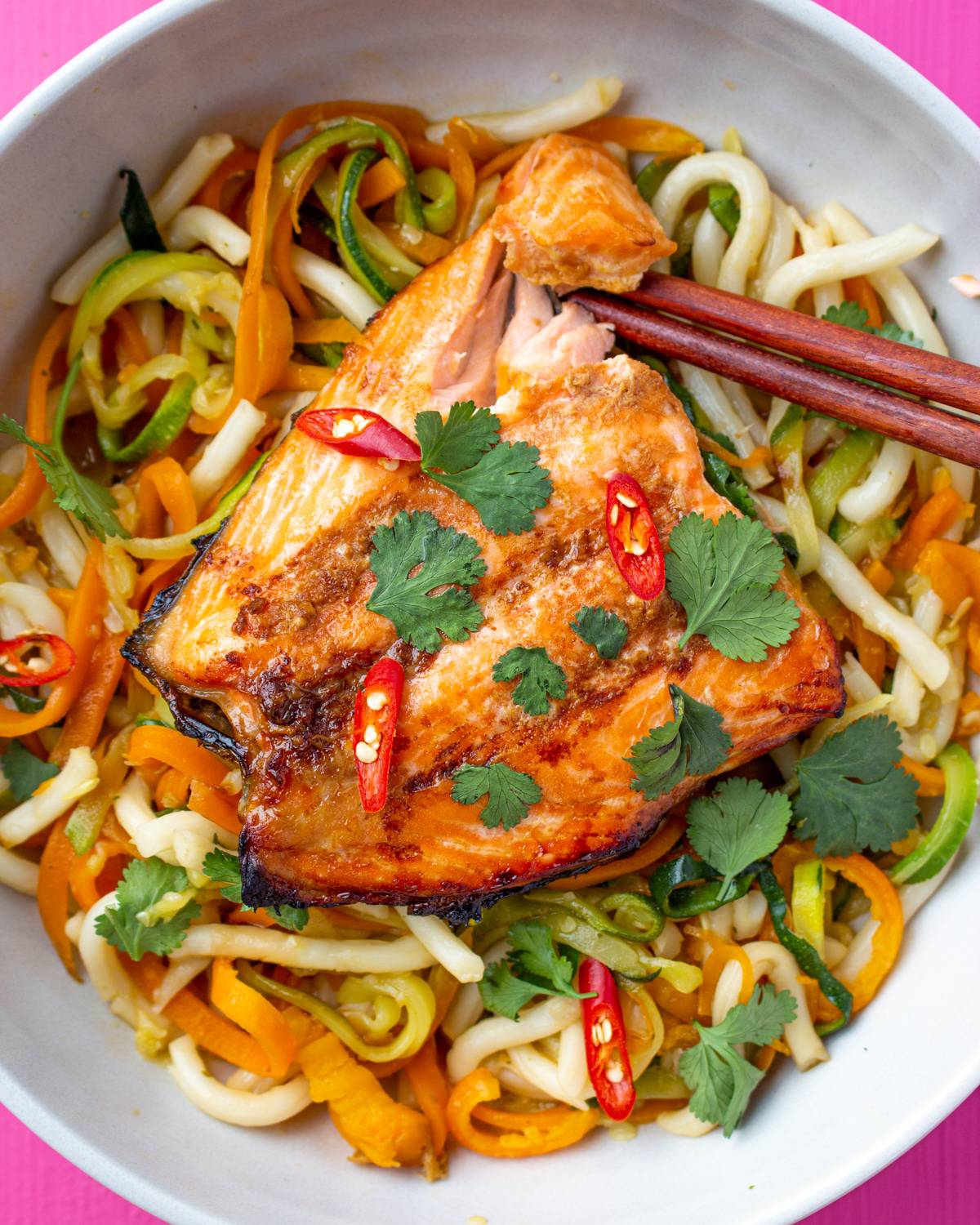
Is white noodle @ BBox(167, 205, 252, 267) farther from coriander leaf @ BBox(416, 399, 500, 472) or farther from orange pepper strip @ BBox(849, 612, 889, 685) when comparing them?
orange pepper strip @ BBox(849, 612, 889, 685)

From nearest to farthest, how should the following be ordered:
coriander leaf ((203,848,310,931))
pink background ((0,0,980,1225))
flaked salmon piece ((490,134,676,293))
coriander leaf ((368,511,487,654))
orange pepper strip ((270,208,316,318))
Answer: coriander leaf ((368,511,487,654)) → flaked salmon piece ((490,134,676,293)) → coriander leaf ((203,848,310,931)) → orange pepper strip ((270,208,316,318)) → pink background ((0,0,980,1225))

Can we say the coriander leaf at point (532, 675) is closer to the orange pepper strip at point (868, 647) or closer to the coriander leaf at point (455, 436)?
the coriander leaf at point (455, 436)

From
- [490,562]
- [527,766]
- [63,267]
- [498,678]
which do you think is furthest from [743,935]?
[63,267]

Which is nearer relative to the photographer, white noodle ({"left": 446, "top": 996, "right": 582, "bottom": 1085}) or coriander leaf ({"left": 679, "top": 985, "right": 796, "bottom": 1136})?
coriander leaf ({"left": 679, "top": 985, "right": 796, "bottom": 1136})

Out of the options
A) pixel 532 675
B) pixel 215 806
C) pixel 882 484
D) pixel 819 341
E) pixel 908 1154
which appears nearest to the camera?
pixel 532 675

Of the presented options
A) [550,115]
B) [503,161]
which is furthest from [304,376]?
[550,115]

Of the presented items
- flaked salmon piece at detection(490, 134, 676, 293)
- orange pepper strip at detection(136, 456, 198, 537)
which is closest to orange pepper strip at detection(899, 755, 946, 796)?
flaked salmon piece at detection(490, 134, 676, 293)

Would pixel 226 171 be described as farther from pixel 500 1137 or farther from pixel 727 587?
pixel 500 1137
